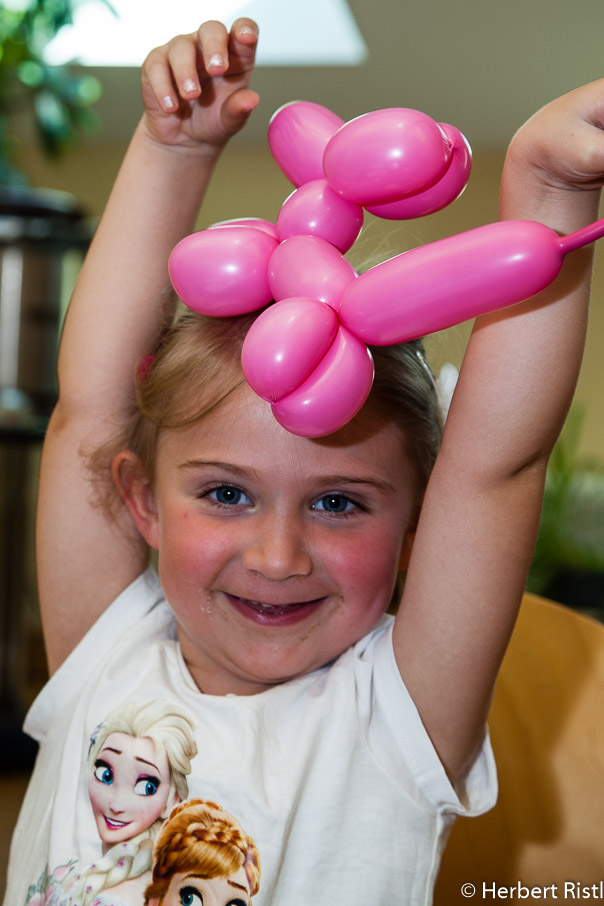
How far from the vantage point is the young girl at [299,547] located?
0.62 metres

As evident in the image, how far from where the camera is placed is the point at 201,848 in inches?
27.7

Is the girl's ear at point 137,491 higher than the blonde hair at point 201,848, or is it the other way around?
the girl's ear at point 137,491

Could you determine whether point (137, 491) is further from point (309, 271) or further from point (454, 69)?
point (454, 69)

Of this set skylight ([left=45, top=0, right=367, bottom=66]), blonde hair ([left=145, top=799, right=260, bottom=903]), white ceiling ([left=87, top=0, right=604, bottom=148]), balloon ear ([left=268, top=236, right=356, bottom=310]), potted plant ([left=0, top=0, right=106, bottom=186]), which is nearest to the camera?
balloon ear ([left=268, top=236, right=356, bottom=310])

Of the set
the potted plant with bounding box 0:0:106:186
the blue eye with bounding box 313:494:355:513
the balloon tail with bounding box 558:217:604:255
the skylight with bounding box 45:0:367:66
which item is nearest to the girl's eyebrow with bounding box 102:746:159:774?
the blue eye with bounding box 313:494:355:513

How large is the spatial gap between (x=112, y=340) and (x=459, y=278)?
16.6 inches

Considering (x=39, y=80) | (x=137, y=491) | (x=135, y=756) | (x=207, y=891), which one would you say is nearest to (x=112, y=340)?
(x=137, y=491)

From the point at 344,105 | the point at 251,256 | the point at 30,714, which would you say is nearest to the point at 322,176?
the point at 251,256

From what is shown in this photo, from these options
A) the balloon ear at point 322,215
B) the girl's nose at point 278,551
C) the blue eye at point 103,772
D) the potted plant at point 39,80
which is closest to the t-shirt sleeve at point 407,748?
the girl's nose at point 278,551

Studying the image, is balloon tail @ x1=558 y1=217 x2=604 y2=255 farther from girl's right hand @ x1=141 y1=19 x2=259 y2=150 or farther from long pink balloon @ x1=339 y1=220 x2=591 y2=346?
girl's right hand @ x1=141 y1=19 x2=259 y2=150

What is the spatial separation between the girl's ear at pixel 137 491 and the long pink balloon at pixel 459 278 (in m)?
0.34

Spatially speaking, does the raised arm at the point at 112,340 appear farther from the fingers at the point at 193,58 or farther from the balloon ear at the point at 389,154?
the balloon ear at the point at 389,154

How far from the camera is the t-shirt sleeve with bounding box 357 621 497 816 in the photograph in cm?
70

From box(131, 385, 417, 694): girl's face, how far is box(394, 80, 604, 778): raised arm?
0.18ft
